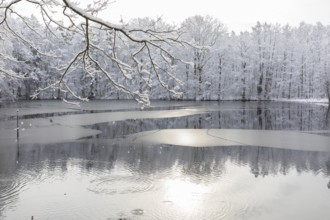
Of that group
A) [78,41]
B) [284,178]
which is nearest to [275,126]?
[284,178]

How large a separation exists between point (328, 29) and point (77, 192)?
80796mm

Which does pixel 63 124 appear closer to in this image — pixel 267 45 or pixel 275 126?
pixel 275 126

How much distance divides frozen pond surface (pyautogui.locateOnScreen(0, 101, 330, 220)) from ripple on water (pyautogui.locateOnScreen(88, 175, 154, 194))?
0.03 metres

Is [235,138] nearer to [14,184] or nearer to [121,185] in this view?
[121,185]

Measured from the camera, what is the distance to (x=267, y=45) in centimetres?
6925

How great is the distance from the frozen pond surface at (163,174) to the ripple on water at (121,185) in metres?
0.03

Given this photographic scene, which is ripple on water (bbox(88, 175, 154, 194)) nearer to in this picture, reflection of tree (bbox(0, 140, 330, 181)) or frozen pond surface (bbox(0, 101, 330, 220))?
frozen pond surface (bbox(0, 101, 330, 220))

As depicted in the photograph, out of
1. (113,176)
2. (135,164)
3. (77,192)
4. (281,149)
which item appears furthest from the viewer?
(281,149)

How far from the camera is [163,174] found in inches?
547

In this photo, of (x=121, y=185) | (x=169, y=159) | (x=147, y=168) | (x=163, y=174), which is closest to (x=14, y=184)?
(x=121, y=185)

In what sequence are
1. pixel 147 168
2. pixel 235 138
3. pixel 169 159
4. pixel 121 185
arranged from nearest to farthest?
pixel 121 185, pixel 147 168, pixel 169 159, pixel 235 138

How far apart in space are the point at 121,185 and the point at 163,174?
6.52 ft

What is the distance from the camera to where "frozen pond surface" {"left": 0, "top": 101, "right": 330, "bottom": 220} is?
33.9 ft

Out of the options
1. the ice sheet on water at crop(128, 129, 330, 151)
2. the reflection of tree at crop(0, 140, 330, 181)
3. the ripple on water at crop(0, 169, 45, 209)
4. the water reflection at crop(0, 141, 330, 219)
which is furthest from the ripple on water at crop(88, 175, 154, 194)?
the ice sheet on water at crop(128, 129, 330, 151)
